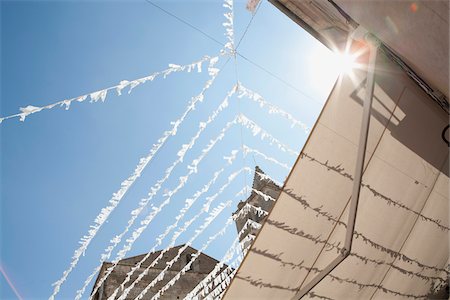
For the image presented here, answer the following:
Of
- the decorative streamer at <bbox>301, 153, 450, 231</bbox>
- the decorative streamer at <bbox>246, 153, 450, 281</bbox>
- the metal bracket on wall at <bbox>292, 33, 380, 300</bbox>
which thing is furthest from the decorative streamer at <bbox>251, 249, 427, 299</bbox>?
the decorative streamer at <bbox>301, 153, 450, 231</bbox>

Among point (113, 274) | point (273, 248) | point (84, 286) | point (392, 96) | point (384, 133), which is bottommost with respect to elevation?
point (113, 274)

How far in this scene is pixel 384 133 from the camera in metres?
3.82

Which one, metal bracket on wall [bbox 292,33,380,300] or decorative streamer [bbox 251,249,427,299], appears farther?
decorative streamer [bbox 251,249,427,299]

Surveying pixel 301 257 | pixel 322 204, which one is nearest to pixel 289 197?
pixel 322 204

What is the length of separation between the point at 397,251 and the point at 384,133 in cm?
214

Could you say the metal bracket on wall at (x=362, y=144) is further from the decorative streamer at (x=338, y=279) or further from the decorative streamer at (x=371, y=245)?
the decorative streamer at (x=338, y=279)

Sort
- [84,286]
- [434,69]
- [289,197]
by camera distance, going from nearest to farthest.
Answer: [434,69], [289,197], [84,286]

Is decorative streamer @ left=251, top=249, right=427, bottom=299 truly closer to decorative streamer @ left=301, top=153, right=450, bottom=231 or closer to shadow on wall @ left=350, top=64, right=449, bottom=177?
decorative streamer @ left=301, top=153, right=450, bottom=231

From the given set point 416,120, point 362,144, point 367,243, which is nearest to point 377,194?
Result: point 367,243

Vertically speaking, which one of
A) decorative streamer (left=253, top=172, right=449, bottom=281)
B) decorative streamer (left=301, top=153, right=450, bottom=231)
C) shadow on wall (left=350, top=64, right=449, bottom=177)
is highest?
shadow on wall (left=350, top=64, right=449, bottom=177)

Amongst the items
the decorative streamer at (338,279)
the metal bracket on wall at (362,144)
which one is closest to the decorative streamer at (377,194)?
the metal bracket on wall at (362,144)

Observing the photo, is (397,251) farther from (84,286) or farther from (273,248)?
(84,286)

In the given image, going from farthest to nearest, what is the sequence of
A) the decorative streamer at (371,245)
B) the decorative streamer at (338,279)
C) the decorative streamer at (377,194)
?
the decorative streamer at (338,279) < the decorative streamer at (371,245) < the decorative streamer at (377,194)

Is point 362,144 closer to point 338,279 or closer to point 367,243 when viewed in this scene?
point 367,243
